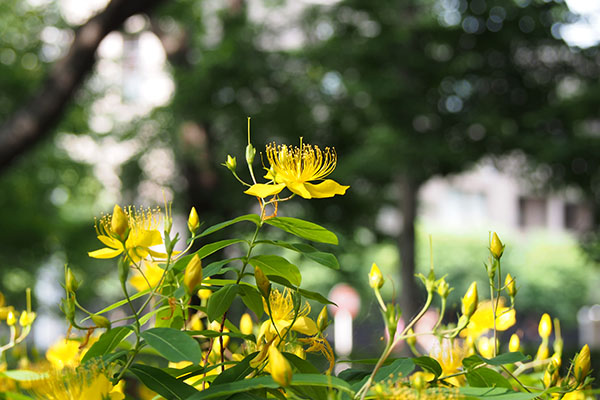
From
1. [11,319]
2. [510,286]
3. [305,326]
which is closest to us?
[305,326]

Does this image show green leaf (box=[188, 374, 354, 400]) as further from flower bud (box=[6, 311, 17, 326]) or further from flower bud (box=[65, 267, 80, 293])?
flower bud (box=[6, 311, 17, 326])

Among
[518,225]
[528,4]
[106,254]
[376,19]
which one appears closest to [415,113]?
[376,19]

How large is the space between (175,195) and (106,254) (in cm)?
622

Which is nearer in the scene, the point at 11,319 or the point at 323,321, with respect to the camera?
the point at 323,321

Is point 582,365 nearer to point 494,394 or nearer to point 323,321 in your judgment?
point 494,394

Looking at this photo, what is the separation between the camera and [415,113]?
6090 mm

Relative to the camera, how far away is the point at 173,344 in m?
0.54

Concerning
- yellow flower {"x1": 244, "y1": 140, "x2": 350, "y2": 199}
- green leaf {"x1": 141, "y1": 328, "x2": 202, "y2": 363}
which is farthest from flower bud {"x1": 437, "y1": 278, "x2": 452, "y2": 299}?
green leaf {"x1": 141, "y1": 328, "x2": 202, "y2": 363}

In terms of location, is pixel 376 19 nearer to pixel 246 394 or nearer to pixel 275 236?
pixel 275 236

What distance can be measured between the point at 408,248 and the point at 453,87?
5.16ft

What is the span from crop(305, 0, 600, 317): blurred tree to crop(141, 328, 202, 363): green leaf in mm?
5185

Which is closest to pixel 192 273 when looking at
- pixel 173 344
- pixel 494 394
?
pixel 173 344

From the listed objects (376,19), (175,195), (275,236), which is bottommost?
(275,236)

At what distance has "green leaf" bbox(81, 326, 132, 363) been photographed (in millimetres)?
621
